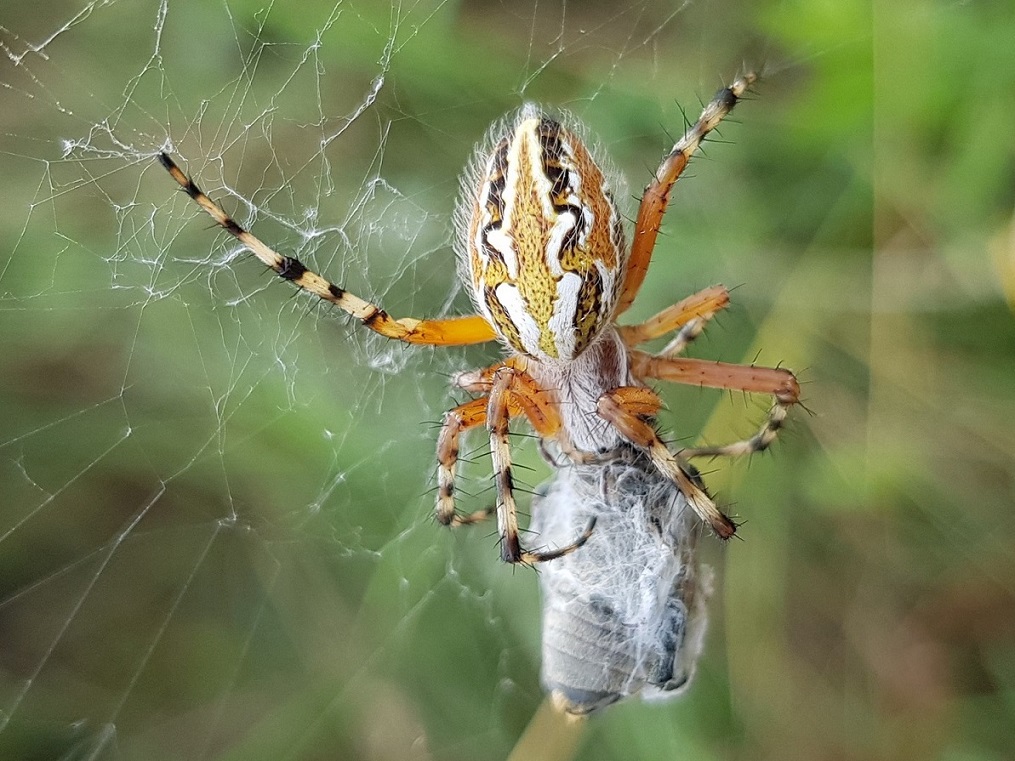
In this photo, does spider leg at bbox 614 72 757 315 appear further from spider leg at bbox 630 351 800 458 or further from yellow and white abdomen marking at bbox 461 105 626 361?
spider leg at bbox 630 351 800 458

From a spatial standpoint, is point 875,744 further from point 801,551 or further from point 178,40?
point 178,40

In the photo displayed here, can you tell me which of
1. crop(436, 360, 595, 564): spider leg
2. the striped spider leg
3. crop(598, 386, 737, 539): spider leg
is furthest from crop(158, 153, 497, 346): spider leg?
crop(598, 386, 737, 539): spider leg

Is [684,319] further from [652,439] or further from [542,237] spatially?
[542,237]

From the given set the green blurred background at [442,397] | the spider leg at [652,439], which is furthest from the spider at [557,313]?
the green blurred background at [442,397]

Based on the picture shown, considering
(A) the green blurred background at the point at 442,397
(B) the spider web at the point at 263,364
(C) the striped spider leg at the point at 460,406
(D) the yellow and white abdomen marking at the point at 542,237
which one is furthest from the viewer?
(A) the green blurred background at the point at 442,397

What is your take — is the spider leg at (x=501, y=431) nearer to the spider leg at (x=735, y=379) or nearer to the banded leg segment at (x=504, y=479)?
the banded leg segment at (x=504, y=479)

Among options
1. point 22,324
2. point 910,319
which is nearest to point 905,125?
point 910,319
